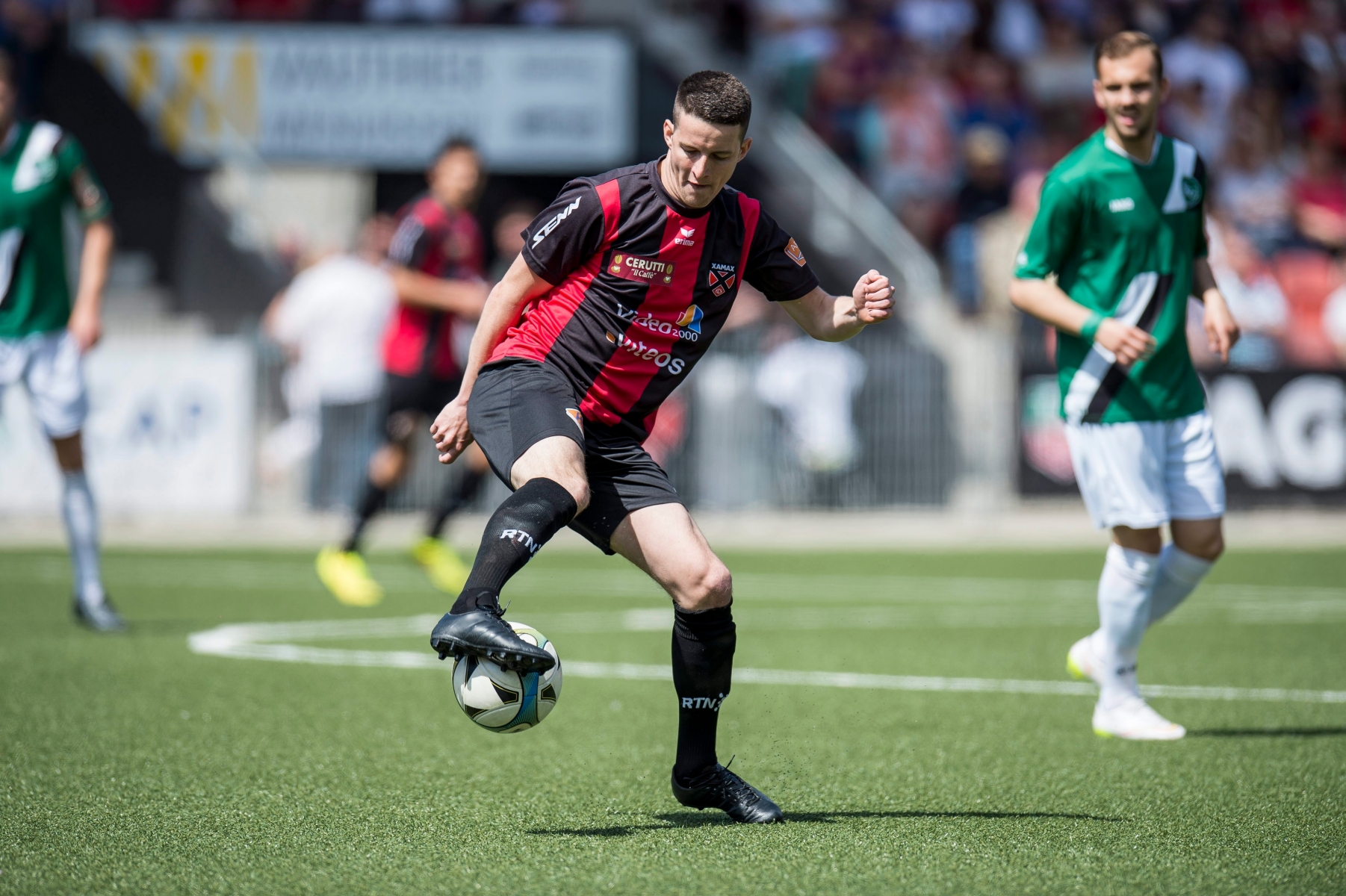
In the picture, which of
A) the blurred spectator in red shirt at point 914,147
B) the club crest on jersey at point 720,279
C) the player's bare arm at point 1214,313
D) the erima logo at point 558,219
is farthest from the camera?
the blurred spectator in red shirt at point 914,147

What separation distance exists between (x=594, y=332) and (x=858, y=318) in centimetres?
77

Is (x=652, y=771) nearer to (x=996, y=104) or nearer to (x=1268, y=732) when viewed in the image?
(x=1268, y=732)

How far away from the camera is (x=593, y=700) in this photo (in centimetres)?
655

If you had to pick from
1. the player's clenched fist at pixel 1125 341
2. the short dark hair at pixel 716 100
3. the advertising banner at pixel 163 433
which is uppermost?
the short dark hair at pixel 716 100

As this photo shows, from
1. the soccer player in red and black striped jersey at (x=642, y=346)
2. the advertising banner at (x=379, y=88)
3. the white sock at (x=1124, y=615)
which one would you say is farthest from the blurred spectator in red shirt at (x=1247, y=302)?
the soccer player in red and black striped jersey at (x=642, y=346)

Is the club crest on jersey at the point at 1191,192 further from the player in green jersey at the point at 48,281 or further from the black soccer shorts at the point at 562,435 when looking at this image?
the player in green jersey at the point at 48,281

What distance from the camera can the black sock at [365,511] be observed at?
10070 millimetres

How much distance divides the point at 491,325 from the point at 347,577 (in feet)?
18.7

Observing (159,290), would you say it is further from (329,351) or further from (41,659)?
(41,659)

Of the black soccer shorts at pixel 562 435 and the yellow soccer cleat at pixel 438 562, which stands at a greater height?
the black soccer shorts at pixel 562 435

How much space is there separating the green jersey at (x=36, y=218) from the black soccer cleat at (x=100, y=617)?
1.42m

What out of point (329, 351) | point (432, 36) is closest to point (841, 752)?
point (329, 351)

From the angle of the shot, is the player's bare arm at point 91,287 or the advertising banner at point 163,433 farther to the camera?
the advertising banner at point 163,433

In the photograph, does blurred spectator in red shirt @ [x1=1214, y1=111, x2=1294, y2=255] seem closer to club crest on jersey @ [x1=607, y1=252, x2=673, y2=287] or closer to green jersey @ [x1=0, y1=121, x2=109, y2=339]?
green jersey @ [x1=0, y1=121, x2=109, y2=339]
